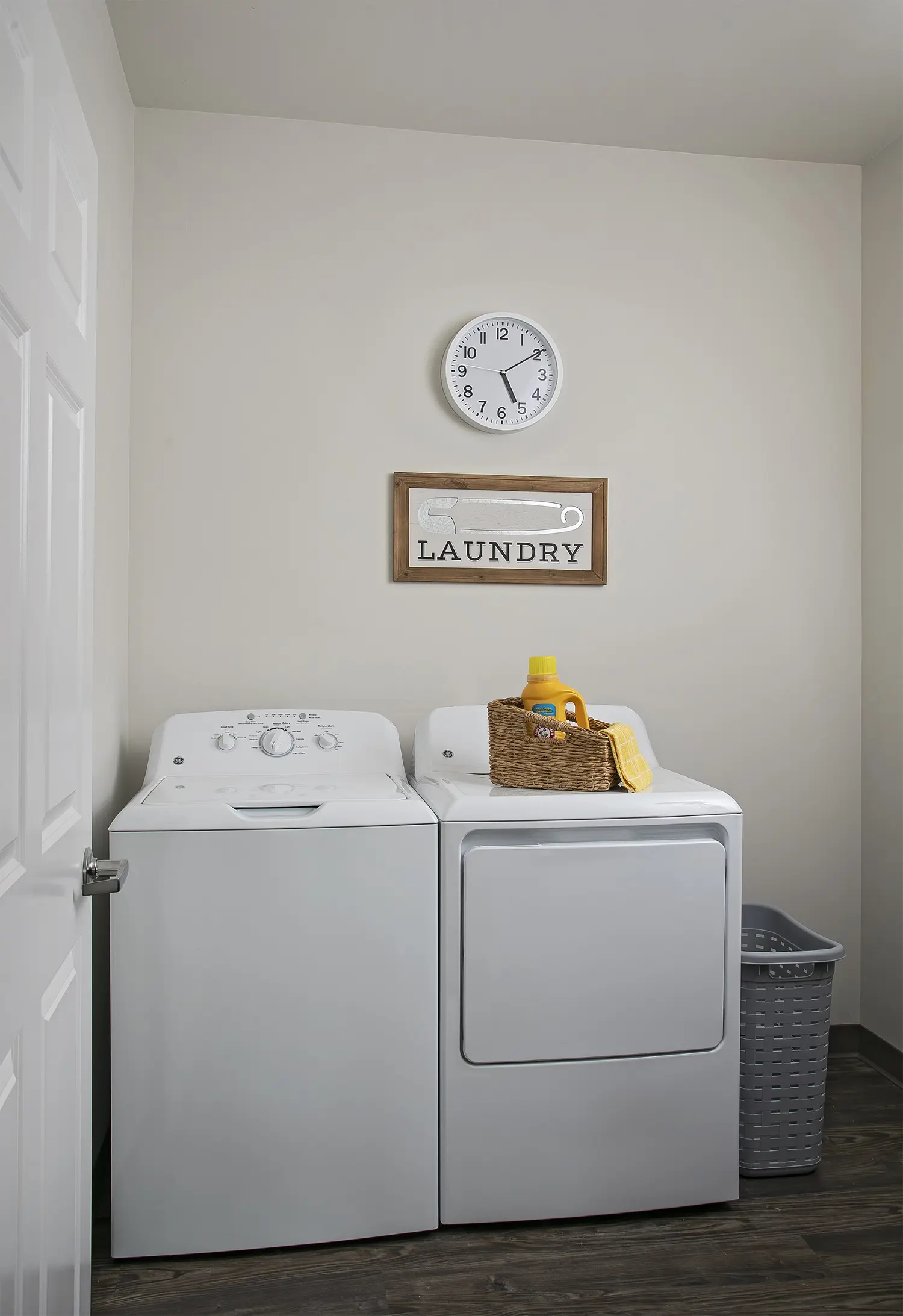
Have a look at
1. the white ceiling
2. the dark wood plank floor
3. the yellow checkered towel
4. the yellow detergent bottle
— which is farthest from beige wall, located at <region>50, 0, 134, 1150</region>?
the yellow checkered towel

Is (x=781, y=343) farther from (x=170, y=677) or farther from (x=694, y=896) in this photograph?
(x=170, y=677)

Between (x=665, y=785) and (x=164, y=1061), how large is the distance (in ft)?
3.73

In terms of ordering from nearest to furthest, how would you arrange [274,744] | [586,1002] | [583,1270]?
[583,1270]
[586,1002]
[274,744]

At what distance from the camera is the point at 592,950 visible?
1771mm

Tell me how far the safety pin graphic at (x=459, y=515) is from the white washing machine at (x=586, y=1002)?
806mm

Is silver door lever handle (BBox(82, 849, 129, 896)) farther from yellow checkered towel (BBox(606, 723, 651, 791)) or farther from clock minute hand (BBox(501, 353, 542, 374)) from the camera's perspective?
clock minute hand (BBox(501, 353, 542, 374))

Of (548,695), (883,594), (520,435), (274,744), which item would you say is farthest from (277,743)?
(883,594)

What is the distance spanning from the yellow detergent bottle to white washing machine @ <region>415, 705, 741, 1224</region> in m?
0.18

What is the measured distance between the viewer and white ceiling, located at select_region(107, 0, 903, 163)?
6.31ft

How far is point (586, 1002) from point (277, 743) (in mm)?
878

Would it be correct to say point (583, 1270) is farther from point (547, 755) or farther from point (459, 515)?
point (459, 515)

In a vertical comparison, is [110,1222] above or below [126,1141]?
below

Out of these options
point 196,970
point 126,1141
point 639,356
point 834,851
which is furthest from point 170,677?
point 834,851

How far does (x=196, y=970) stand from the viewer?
5.43 feet
